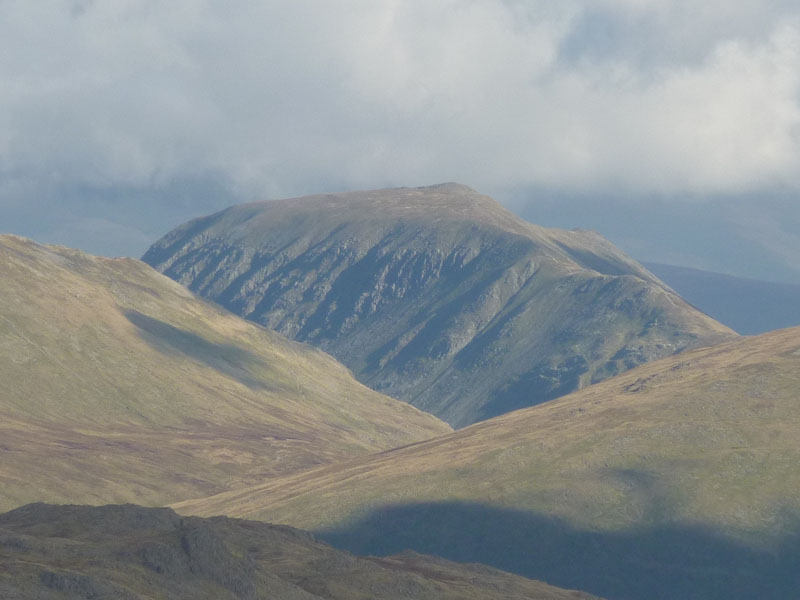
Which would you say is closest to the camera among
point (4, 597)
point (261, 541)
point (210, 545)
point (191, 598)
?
point (4, 597)

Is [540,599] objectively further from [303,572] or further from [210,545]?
[210,545]

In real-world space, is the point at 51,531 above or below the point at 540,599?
below

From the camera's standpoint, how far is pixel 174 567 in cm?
14712

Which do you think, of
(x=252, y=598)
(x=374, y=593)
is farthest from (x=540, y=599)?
(x=252, y=598)

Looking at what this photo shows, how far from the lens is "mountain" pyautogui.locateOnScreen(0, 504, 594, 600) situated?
424ft

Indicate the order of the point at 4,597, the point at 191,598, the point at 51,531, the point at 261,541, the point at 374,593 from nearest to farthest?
1. the point at 4,597
2. the point at 191,598
3. the point at 374,593
4. the point at 51,531
5. the point at 261,541

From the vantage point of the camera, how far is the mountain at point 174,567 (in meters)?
129

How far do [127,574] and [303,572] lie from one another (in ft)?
128

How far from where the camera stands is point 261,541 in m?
196

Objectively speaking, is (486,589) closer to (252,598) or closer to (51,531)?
(252,598)

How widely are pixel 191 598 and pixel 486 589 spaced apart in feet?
211

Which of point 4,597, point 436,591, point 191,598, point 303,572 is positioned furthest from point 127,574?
point 436,591

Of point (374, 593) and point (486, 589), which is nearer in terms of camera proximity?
point (374, 593)

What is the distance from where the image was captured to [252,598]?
145 metres
